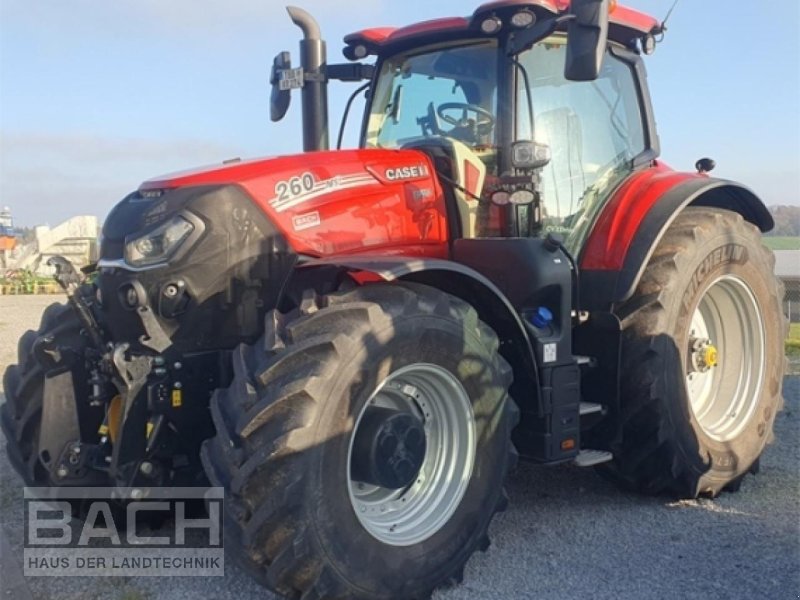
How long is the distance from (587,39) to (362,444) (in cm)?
199

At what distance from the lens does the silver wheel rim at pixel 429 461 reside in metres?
3.46

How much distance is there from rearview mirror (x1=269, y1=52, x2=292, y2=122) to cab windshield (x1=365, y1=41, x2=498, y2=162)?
0.58m

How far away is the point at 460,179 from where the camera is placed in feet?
13.9

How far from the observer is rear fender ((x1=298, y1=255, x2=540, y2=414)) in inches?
133

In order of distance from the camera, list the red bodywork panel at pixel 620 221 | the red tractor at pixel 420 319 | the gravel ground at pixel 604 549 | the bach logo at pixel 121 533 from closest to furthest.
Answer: the red tractor at pixel 420 319 → the gravel ground at pixel 604 549 → the bach logo at pixel 121 533 → the red bodywork panel at pixel 620 221

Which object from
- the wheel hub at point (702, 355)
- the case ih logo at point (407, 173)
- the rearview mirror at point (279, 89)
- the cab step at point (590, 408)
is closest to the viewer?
the case ih logo at point (407, 173)

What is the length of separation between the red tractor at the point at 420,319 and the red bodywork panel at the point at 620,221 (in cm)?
2

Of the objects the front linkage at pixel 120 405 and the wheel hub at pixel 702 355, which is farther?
the wheel hub at pixel 702 355

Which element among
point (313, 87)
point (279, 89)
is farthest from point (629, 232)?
point (279, 89)

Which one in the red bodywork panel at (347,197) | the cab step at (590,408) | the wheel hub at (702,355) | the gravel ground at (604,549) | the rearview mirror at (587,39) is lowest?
the gravel ground at (604,549)

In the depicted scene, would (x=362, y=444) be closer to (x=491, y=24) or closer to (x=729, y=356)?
(x=491, y=24)

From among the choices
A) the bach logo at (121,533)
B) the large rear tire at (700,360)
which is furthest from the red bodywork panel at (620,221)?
the bach logo at (121,533)

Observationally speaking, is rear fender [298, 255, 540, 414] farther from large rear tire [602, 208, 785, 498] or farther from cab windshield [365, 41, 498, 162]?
cab windshield [365, 41, 498, 162]

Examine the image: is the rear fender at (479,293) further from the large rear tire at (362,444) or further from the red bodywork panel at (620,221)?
the red bodywork panel at (620,221)
